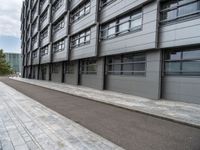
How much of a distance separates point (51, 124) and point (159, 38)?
27.1 feet

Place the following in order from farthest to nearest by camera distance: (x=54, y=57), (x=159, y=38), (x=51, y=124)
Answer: (x=54, y=57) < (x=159, y=38) < (x=51, y=124)

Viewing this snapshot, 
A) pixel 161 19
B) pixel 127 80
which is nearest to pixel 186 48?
pixel 161 19

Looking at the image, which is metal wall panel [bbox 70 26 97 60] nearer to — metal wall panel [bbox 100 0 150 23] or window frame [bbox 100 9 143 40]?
window frame [bbox 100 9 143 40]

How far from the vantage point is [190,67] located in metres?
9.84

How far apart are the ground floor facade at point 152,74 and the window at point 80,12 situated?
5.20m

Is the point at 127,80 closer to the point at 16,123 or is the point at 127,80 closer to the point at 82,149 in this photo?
the point at 16,123

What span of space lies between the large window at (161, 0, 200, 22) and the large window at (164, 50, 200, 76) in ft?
6.54

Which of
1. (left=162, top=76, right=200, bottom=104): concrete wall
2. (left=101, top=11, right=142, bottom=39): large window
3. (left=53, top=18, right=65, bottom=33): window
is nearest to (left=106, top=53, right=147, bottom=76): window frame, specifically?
(left=101, top=11, right=142, bottom=39): large window

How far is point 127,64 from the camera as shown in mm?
14008

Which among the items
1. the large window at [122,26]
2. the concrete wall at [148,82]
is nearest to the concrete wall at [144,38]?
the large window at [122,26]

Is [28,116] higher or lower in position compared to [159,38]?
lower

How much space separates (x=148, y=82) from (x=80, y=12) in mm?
12886

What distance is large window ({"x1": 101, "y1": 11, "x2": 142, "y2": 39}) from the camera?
12972 millimetres

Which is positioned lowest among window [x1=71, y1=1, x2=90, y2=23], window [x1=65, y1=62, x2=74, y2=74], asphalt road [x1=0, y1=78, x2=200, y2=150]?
asphalt road [x1=0, y1=78, x2=200, y2=150]
